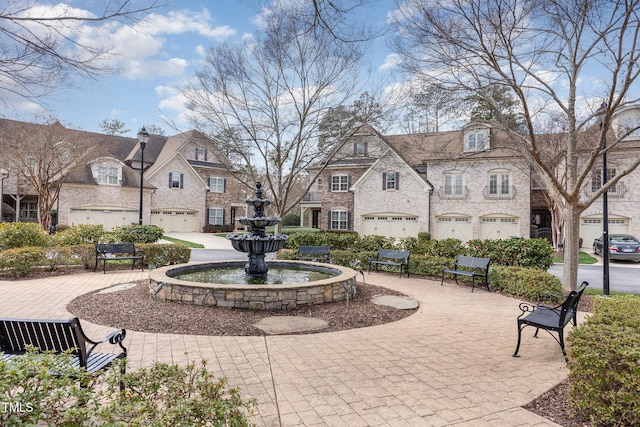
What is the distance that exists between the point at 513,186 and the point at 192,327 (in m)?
24.2

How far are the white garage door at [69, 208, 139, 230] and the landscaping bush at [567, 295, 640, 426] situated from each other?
29.7 metres

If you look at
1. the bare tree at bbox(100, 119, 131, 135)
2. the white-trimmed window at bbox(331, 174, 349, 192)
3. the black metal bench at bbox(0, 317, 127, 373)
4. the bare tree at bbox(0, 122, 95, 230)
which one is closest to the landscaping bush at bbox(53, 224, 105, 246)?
the bare tree at bbox(0, 122, 95, 230)

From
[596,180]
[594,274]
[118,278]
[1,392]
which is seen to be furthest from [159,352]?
[596,180]

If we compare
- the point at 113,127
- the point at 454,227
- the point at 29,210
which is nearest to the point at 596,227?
the point at 454,227

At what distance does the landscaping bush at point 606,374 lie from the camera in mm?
3060

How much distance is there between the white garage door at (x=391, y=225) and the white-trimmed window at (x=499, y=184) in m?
5.52

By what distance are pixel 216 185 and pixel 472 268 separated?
30301 millimetres

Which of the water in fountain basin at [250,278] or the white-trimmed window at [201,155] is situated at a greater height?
the white-trimmed window at [201,155]

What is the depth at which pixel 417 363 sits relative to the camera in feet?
15.6

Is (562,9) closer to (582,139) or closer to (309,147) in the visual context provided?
(309,147)

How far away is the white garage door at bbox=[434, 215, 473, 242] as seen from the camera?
84.5 feet

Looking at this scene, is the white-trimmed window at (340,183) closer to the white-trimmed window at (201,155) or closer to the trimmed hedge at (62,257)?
the white-trimmed window at (201,155)

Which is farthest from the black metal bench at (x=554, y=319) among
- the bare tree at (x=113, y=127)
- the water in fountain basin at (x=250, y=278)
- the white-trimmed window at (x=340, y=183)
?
the bare tree at (x=113, y=127)

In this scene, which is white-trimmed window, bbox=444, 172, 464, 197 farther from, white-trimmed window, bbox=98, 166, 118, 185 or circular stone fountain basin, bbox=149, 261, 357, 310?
white-trimmed window, bbox=98, 166, 118, 185
